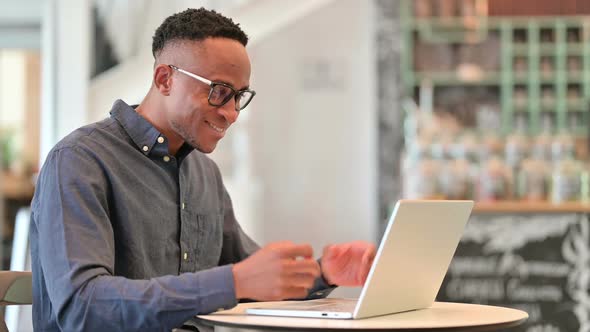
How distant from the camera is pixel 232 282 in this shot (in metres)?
1.53

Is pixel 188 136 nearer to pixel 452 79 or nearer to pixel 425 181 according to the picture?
pixel 425 181

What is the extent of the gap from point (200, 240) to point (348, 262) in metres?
0.37

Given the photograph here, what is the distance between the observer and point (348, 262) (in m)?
1.80

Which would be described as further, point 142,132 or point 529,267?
point 529,267

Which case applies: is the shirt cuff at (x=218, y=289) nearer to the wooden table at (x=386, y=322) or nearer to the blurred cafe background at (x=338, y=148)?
the wooden table at (x=386, y=322)

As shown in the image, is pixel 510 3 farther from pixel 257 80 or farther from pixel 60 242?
pixel 60 242

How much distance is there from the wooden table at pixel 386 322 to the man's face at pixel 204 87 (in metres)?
0.38

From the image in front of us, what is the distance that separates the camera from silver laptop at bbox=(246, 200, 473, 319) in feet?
4.91

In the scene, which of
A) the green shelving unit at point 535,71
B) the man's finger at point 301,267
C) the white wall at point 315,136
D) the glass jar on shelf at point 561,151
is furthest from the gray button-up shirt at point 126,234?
the green shelving unit at point 535,71

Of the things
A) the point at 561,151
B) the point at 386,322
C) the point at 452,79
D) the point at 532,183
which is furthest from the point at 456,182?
the point at 452,79

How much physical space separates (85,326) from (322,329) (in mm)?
434

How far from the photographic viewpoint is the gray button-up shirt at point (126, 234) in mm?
1534

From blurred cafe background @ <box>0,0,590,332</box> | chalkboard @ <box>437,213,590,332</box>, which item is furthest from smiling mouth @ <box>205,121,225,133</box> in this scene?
chalkboard @ <box>437,213,590,332</box>

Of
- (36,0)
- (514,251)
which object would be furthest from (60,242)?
(36,0)
